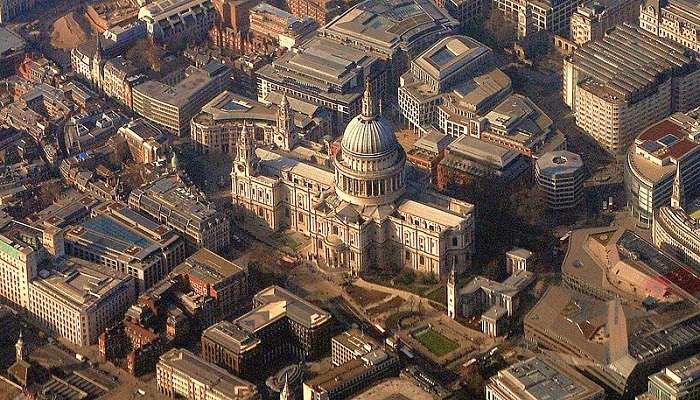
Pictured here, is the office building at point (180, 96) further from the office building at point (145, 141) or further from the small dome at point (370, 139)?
the small dome at point (370, 139)

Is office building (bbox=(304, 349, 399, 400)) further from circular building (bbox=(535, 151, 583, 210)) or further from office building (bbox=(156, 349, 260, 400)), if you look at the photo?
circular building (bbox=(535, 151, 583, 210))

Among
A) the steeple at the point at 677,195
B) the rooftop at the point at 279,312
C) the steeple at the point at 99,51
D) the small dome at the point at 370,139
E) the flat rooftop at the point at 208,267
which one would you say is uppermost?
the small dome at the point at 370,139

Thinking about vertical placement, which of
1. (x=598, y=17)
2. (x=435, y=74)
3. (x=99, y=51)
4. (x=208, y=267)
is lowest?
(x=208, y=267)

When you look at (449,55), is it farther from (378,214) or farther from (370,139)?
(378,214)

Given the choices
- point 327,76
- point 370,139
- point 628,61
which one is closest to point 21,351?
point 370,139

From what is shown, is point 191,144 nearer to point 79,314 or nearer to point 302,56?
point 302,56

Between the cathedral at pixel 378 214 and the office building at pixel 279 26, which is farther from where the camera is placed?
the office building at pixel 279 26

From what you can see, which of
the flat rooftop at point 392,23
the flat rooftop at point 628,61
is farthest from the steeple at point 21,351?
the flat rooftop at point 628,61
